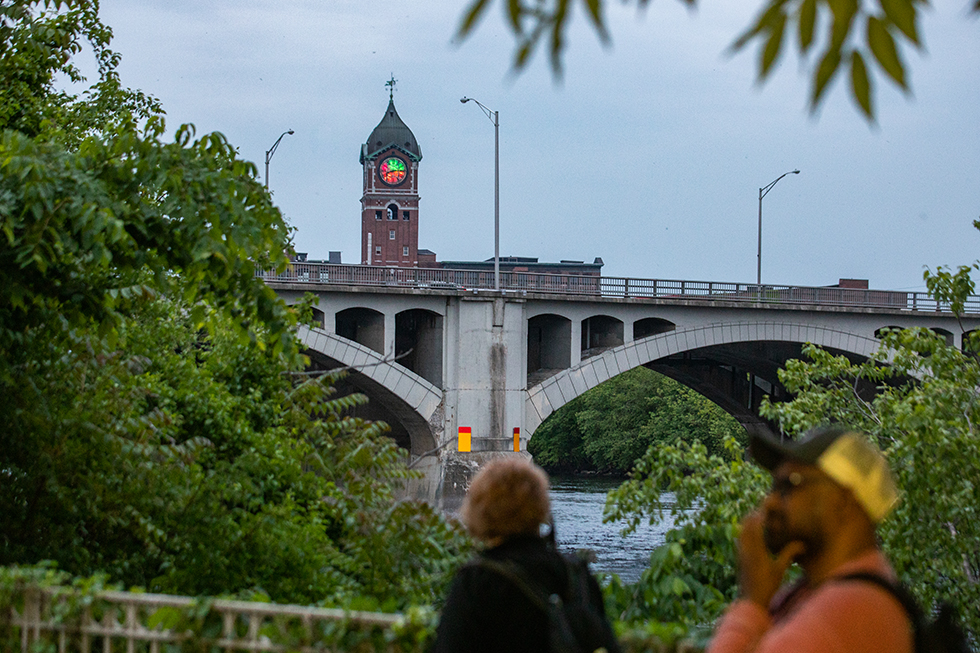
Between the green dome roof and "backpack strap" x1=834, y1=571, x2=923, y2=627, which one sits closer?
"backpack strap" x1=834, y1=571, x2=923, y2=627

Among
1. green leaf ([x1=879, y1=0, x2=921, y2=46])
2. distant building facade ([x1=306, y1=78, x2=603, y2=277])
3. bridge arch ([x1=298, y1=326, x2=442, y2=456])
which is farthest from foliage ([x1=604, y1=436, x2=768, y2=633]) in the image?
distant building facade ([x1=306, y1=78, x2=603, y2=277])

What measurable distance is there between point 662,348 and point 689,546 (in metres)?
26.6

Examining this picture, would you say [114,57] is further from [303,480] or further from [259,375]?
[303,480]

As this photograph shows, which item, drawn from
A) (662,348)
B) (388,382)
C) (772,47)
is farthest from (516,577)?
(662,348)

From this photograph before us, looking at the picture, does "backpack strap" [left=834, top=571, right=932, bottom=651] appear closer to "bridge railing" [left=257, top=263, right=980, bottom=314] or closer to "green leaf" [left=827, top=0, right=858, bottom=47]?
"green leaf" [left=827, top=0, right=858, bottom=47]

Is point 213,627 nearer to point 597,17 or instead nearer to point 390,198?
point 597,17

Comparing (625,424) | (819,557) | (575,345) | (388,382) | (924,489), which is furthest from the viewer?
(625,424)

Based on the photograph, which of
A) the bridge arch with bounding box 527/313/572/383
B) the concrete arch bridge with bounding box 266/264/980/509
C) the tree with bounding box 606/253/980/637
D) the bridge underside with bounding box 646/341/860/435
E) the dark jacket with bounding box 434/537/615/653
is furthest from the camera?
the bridge underside with bounding box 646/341/860/435

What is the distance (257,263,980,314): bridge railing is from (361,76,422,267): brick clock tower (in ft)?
223

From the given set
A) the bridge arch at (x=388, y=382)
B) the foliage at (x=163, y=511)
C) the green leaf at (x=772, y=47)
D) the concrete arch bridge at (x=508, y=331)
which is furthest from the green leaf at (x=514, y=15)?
the concrete arch bridge at (x=508, y=331)

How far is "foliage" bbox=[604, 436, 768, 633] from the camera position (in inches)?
209

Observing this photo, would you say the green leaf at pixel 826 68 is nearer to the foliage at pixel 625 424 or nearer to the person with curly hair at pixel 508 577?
the person with curly hair at pixel 508 577

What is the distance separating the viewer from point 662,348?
32594 millimetres

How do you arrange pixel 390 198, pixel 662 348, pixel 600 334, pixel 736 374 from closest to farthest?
pixel 662 348
pixel 600 334
pixel 736 374
pixel 390 198
